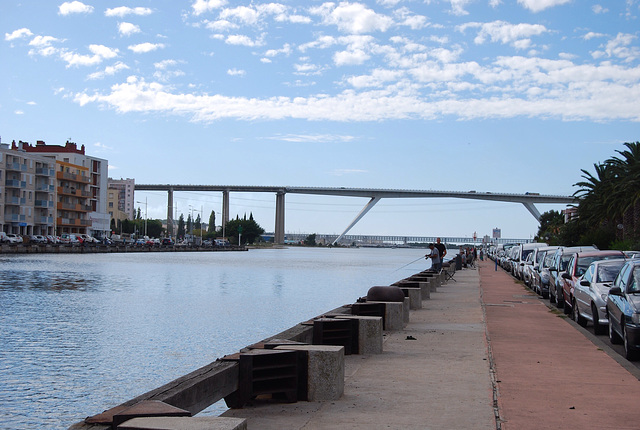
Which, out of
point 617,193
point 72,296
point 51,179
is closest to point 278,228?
point 51,179

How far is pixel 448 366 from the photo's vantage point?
11.4 m

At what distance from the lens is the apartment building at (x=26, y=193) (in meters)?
105

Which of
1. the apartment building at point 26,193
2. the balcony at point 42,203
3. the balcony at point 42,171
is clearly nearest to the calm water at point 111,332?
the apartment building at point 26,193

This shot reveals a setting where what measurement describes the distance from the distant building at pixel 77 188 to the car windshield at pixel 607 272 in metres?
109

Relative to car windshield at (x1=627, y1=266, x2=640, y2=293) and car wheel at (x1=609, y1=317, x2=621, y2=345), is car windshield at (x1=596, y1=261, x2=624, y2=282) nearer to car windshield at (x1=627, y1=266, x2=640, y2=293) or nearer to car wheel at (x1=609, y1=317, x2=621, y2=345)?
car wheel at (x1=609, y1=317, x2=621, y2=345)

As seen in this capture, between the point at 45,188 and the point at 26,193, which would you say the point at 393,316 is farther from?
the point at 45,188

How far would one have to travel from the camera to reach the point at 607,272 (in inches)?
661

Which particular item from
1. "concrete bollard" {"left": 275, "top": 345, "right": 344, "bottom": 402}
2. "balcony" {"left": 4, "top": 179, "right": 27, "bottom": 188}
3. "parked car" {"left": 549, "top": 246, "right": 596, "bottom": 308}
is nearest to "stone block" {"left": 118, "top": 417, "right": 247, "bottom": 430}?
"concrete bollard" {"left": 275, "top": 345, "right": 344, "bottom": 402}

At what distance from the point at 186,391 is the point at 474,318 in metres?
12.7

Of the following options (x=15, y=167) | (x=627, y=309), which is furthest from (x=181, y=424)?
(x=15, y=167)

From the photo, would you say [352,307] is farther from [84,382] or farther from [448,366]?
[84,382]

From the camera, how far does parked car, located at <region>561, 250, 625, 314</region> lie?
19.6 metres

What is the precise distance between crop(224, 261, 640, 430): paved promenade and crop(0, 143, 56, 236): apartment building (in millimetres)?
98557

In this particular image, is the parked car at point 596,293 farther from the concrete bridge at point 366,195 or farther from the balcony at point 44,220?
the concrete bridge at point 366,195
